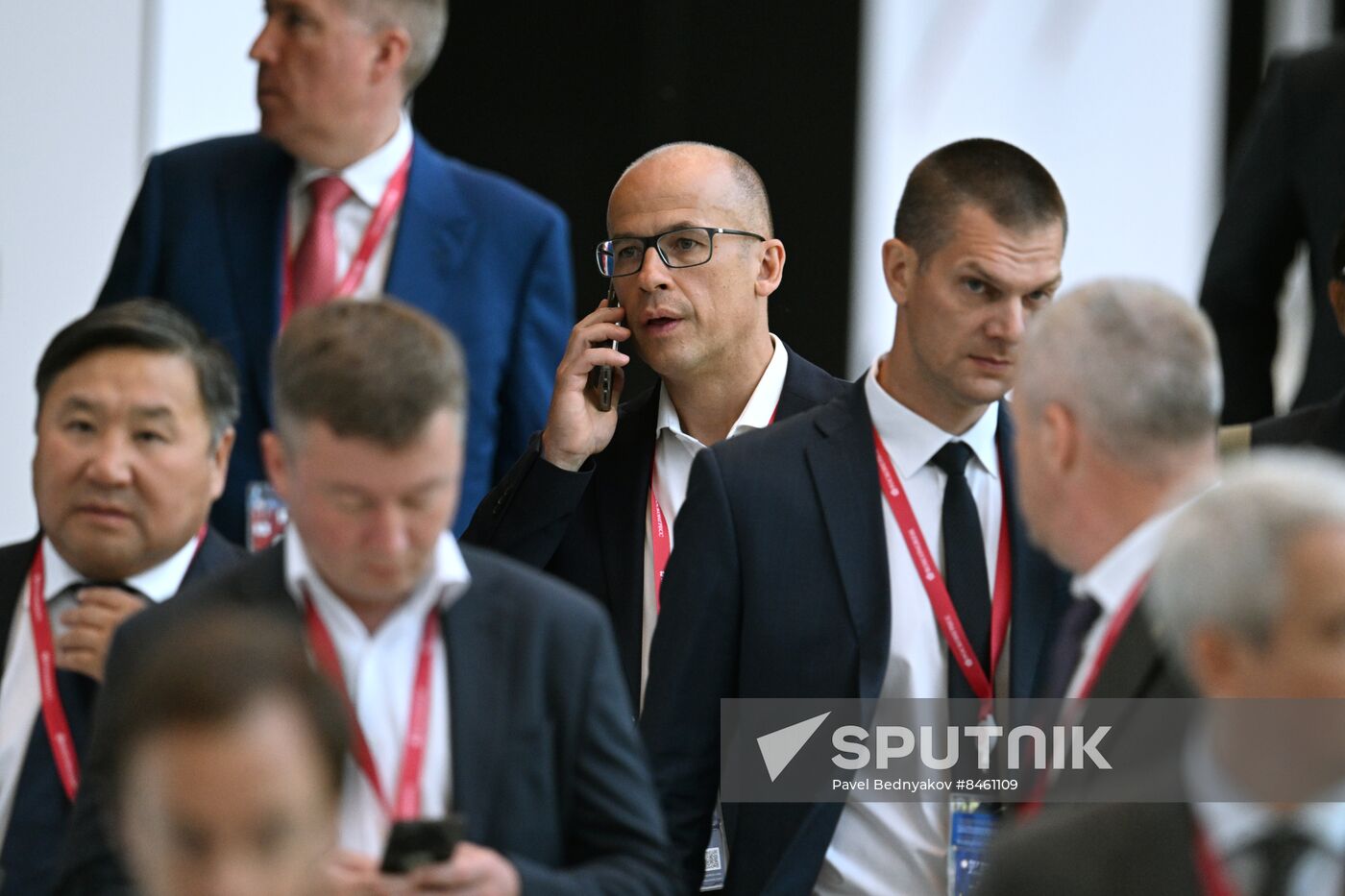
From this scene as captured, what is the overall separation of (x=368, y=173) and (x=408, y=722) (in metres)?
2.39

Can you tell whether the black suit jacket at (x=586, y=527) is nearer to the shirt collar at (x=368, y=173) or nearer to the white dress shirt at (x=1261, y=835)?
the shirt collar at (x=368, y=173)

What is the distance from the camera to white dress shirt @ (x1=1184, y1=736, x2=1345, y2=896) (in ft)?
7.09

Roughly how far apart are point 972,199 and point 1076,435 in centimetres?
103

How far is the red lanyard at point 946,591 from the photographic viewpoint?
3.65m

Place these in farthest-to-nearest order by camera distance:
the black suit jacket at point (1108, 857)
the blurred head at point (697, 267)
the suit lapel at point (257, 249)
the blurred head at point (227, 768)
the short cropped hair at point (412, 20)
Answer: the short cropped hair at point (412, 20) < the suit lapel at point (257, 249) < the blurred head at point (697, 267) < the black suit jacket at point (1108, 857) < the blurred head at point (227, 768)

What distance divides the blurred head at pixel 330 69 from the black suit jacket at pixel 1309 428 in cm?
214

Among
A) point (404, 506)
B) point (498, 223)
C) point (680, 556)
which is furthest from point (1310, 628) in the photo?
point (498, 223)

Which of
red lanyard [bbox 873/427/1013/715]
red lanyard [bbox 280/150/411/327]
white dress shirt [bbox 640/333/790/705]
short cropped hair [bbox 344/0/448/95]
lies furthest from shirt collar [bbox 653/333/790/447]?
short cropped hair [bbox 344/0/448/95]

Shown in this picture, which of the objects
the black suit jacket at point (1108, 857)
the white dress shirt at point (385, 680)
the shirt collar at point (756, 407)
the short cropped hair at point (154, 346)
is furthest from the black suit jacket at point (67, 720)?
the black suit jacket at point (1108, 857)

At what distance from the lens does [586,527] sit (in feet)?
14.0

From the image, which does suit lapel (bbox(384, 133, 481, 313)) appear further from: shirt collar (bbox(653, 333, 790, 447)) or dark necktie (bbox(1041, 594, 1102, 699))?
dark necktie (bbox(1041, 594, 1102, 699))

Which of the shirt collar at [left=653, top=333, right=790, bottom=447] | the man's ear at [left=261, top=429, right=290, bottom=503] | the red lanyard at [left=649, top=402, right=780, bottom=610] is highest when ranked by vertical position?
the shirt collar at [left=653, top=333, right=790, bottom=447]

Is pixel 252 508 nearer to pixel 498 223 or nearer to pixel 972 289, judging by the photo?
pixel 498 223

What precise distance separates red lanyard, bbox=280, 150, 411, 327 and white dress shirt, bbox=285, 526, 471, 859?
1.96 m
